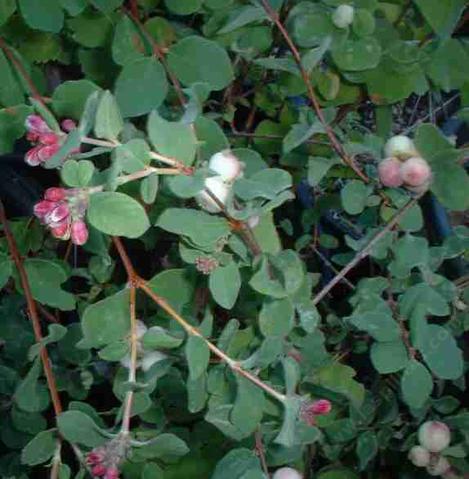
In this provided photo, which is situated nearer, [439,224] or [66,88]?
[66,88]

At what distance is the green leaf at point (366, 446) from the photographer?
0.96 meters

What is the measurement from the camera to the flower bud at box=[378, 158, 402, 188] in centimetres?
68

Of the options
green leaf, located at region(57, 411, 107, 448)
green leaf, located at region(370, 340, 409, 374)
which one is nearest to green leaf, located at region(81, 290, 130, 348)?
green leaf, located at region(57, 411, 107, 448)

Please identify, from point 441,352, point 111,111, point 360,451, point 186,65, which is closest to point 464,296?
point 441,352

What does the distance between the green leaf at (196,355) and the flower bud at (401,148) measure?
0.24 m

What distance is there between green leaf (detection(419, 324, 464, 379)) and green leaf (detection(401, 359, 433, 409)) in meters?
0.02

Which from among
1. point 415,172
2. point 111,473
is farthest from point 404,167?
point 111,473

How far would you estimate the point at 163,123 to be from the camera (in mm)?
562

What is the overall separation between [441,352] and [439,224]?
35cm

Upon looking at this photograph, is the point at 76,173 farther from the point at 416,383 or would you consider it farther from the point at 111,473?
the point at 416,383

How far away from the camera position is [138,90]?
2.58 ft

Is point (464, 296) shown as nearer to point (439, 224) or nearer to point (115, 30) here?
point (439, 224)

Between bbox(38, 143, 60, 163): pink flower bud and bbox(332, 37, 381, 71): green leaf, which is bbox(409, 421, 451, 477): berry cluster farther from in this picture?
bbox(38, 143, 60, 163): pink flower bud

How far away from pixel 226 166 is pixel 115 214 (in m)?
0.11
